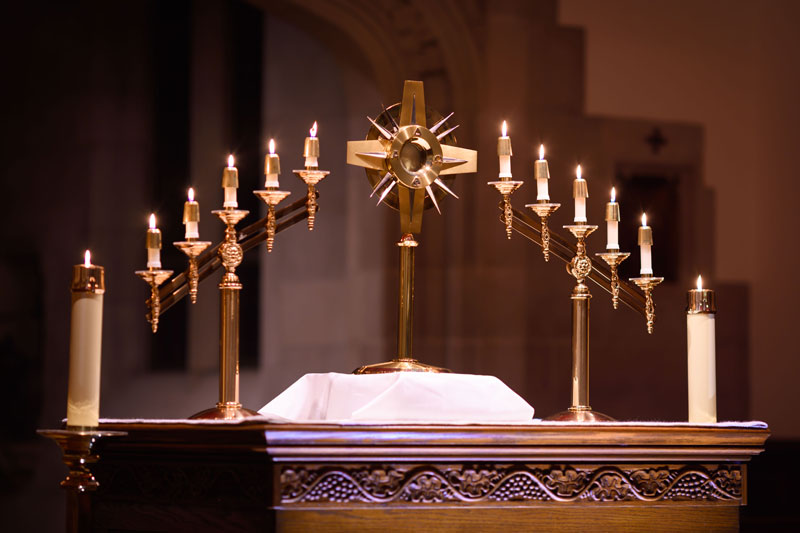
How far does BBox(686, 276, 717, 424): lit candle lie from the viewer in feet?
7.61

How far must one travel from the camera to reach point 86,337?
198 cm

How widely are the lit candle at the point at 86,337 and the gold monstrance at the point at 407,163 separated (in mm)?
635

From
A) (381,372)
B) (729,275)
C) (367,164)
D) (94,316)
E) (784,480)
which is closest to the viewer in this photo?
(94,316)

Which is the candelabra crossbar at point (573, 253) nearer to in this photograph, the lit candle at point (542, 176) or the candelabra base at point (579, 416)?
the lit candle at point (542, 176)

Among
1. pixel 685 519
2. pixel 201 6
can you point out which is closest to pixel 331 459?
pixel 685 519

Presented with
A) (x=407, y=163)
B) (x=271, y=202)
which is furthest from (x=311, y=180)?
(x=407, y=163)

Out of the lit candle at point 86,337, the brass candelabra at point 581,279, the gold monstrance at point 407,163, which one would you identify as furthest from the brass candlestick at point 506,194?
the lit candle at point 86,337

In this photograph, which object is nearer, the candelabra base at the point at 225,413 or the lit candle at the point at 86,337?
the lit candle at the point at 86,337

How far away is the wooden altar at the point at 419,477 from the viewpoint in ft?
5.96

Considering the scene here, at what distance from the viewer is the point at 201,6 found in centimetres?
582

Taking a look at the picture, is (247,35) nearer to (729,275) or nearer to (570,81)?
(570,81)

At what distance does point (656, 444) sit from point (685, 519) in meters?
0.15

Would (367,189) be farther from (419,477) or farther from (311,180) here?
(419,477)

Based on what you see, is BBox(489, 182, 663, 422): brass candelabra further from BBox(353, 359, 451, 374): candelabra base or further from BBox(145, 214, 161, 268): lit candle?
BBox(145, 214, 161, 268): lit candle
